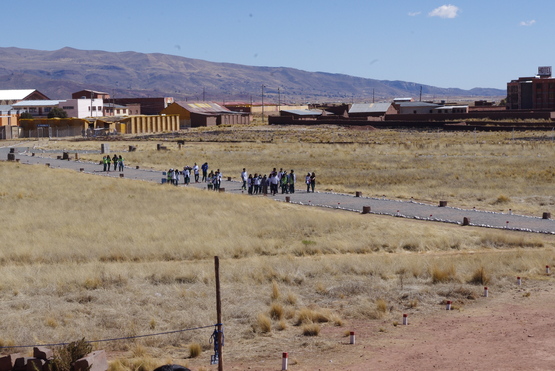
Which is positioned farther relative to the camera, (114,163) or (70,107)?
(70,107)

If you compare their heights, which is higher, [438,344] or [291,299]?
[291,299]

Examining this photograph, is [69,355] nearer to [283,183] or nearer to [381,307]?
[381,307]

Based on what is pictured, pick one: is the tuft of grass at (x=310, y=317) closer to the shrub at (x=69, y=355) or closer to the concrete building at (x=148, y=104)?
the shrub at (x=69, y=355)

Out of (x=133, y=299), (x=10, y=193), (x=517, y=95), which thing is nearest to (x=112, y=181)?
(x=10, y=193)

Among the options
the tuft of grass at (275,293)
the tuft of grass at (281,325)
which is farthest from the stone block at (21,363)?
the tuft of grass at (275,293)

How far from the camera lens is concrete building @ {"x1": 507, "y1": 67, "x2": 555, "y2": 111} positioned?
115m

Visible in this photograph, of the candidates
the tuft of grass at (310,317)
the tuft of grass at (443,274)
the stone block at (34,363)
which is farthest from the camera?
the tuft of grass at (443,274)

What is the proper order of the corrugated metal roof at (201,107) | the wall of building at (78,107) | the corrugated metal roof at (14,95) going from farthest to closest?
the corrugated metal roof at (14,95)
the wall of building at (78,107)
the corrugated metal roof at (201,107)

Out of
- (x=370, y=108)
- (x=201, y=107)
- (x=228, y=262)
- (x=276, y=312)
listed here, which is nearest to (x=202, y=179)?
(x=228, y=262)

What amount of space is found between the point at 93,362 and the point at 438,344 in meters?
5.97

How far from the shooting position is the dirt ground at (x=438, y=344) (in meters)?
12.0

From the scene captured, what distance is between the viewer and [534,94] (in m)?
118

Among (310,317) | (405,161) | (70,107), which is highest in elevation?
(70,107)

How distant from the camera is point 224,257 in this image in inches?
814
